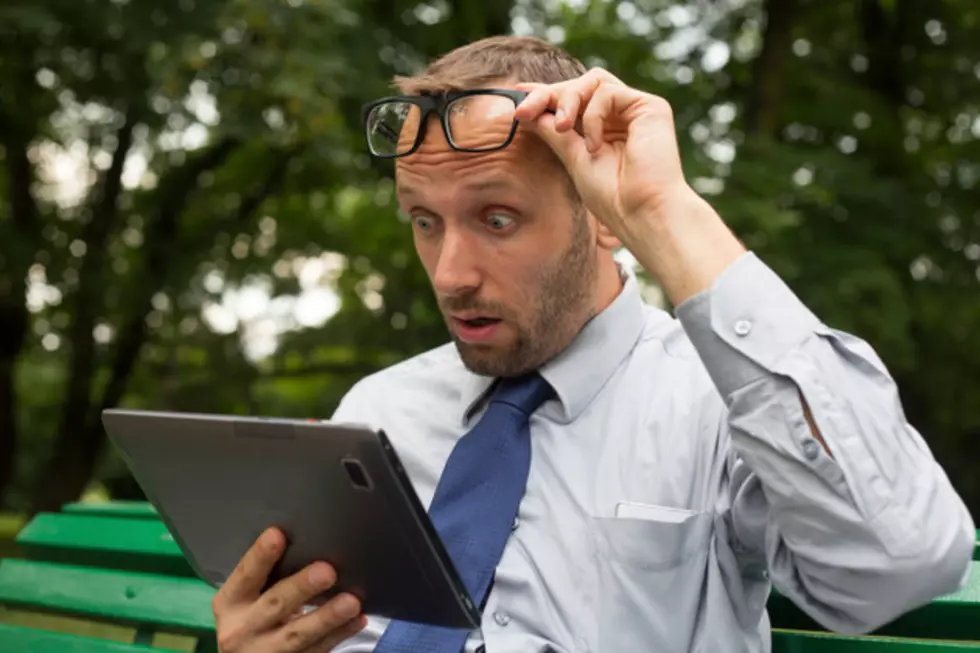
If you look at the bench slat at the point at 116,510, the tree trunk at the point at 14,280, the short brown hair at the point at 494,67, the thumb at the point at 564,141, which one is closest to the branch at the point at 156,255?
the tree trunk at the point at 14,280

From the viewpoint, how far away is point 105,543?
3121 mm

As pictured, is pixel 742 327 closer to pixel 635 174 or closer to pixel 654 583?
pixel 635 174

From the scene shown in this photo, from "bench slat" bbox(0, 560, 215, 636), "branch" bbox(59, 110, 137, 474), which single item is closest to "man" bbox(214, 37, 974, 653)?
"bench slat" bbox(0, 560, 215, 636)

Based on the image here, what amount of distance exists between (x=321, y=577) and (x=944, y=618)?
1.16 meters

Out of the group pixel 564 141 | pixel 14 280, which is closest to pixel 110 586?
pixel 564 141

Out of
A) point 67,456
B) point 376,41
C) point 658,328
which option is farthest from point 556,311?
point 67,456

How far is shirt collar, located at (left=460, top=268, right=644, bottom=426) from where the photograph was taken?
2113 millimetres

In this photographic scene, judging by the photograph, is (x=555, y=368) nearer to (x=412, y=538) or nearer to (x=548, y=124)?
(x=548, y=124)

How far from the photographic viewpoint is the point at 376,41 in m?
5.31

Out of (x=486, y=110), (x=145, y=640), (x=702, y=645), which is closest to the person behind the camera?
(x=702, y=645)

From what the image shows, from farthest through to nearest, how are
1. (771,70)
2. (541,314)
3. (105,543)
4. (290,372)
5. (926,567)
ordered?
1. (290,372)
2. (771,70)
3. (105,543)
4. (541,314)
5. (926,567)

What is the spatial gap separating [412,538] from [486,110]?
0.84 metres

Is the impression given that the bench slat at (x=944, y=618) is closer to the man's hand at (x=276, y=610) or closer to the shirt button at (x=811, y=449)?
the shirt button at (x=811, y=449)

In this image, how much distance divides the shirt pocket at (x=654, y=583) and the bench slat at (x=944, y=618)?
391mm
